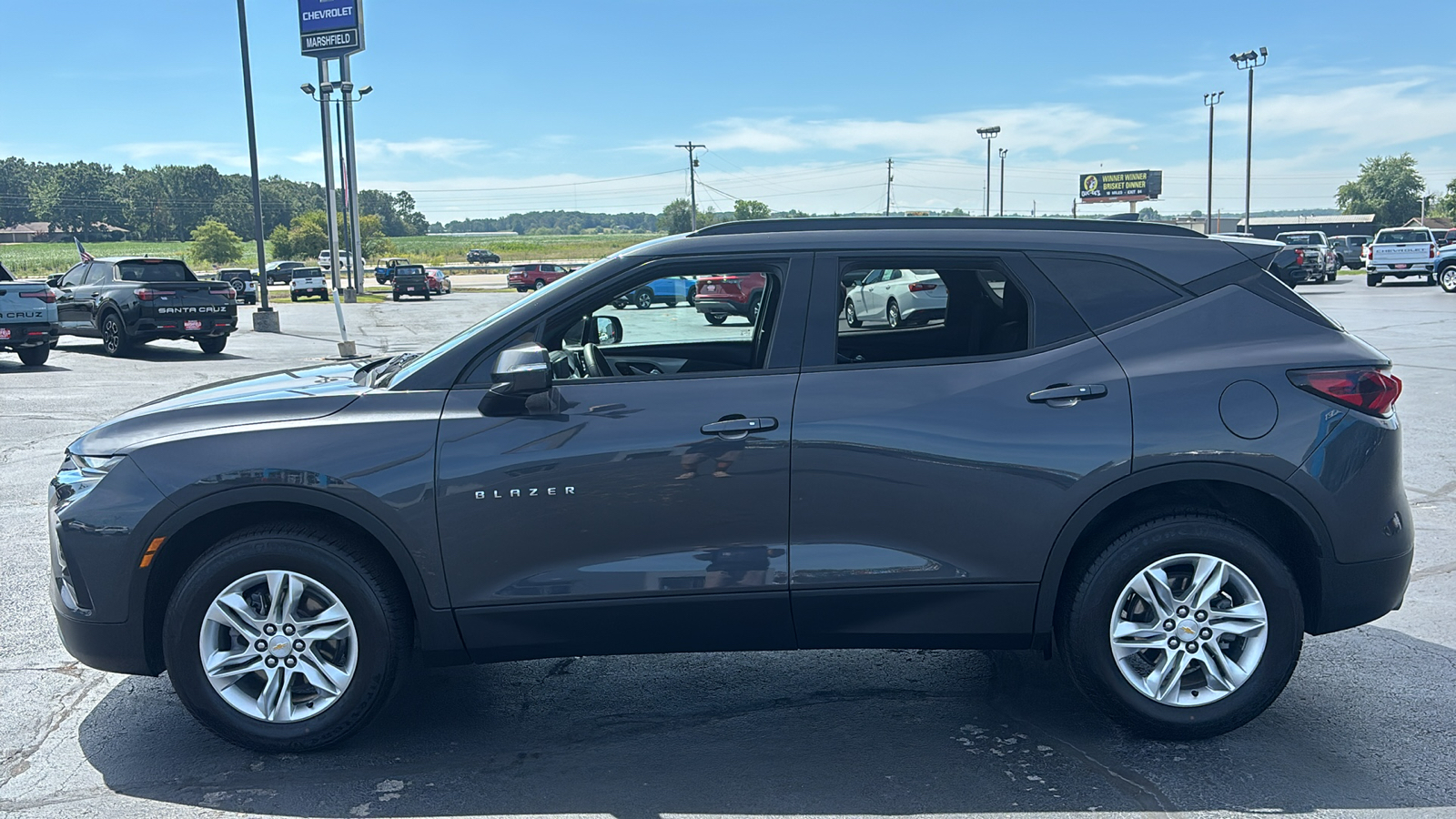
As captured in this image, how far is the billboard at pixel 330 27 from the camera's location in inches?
1753

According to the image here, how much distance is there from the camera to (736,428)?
3.64 metres

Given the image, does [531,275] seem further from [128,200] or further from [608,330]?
[128,200]

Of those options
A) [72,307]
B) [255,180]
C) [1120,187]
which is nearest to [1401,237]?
[255,180]

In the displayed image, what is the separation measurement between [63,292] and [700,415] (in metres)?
21.3

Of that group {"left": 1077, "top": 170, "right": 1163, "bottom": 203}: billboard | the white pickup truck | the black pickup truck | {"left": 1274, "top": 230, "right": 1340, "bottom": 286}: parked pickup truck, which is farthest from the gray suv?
{"left": 1077, "top": 170, "right": 1163, "bottom": 203}: billboard

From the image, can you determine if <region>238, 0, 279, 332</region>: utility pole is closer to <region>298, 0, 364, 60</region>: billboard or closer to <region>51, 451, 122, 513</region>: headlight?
<region>298, 0, 364, 60</region>: billboard

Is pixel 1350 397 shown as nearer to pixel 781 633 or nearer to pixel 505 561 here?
Result: pixel 781 633

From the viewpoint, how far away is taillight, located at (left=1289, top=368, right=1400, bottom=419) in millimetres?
3756

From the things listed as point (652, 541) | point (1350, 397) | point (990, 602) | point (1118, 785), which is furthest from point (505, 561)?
point (1350, 397)

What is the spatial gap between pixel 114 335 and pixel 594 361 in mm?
18978

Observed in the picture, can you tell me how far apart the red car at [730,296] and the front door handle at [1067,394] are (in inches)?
40.7

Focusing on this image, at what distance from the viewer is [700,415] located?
366cm

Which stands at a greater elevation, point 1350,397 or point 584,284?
point 584,284

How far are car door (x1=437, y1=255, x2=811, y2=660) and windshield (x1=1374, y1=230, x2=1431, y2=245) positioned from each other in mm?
41138
